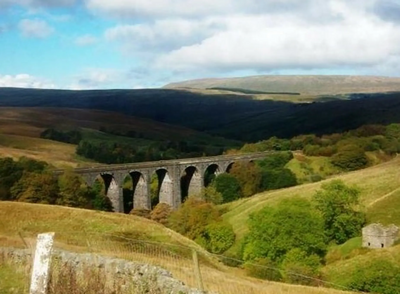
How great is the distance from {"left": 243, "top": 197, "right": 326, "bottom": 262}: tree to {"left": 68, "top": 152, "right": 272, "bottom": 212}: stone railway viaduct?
148ft

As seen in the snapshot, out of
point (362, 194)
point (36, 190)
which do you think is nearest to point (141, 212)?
point (36, 190)

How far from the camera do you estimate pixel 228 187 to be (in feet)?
378

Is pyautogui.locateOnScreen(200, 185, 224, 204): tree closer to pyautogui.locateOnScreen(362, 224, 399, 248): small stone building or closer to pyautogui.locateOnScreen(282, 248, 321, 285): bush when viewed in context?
pyautogui.locateOnScreen(362, 224, 399, 248): small stone building

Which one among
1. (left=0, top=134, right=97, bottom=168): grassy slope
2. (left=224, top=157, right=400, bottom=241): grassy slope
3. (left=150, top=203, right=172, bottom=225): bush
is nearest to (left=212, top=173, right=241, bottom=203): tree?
(left=150, top=203, right=172, bottom=225): bush

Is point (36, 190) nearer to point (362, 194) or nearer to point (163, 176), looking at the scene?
point (163, 176)

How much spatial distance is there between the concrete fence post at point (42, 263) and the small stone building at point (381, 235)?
50.9 meters

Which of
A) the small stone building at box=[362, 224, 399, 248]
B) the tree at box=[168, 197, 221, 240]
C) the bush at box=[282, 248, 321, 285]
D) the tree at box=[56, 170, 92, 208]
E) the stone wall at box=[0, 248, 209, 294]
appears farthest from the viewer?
the tree at box=[56, 170, 92, 208]

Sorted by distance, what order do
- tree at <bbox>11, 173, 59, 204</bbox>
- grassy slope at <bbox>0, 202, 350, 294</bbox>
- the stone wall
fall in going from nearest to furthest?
the stone wall
grassy slope at <bbox>0, 202, 350, 294</bbox>
tree at <bbox>11, 173, 59, 204</bbox>

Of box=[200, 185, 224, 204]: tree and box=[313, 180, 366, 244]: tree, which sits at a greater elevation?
box=[313, 180, 366, 244]: tree

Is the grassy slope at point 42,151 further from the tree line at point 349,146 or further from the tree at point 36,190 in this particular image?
the tree line at point 349,146

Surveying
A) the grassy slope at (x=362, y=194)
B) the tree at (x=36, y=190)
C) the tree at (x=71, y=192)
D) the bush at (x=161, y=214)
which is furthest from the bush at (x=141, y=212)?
the tree at (x=36, y=190)

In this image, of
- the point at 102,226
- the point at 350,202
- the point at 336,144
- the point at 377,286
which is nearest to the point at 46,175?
the point at 102,226

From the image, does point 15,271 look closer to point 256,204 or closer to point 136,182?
point 256,204

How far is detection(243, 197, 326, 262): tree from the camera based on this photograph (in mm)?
59312
